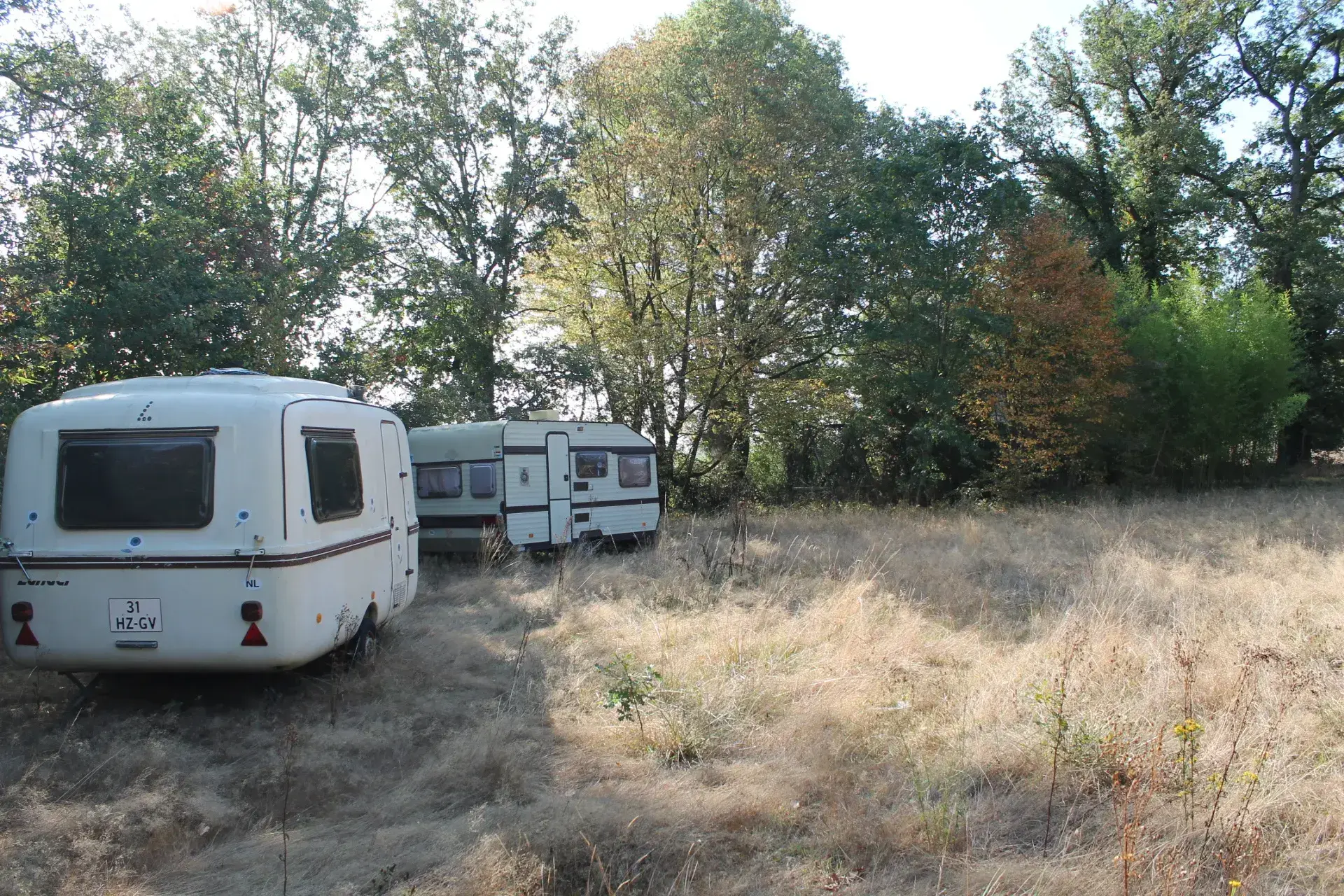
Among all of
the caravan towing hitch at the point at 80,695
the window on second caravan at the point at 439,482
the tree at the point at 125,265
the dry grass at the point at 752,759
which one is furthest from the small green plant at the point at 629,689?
the window on second caravan at the point at 439,482

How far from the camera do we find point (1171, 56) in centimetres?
2800

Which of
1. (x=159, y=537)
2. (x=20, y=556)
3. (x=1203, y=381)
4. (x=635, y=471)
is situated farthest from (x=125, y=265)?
(x=1203, y=381)

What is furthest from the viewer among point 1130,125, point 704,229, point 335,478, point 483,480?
point 1130,125

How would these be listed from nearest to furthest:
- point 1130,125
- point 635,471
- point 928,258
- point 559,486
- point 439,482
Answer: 1. point 439,482
2. point 559,486
3. point 635,471
4. point 928,258
5. point 1130,125

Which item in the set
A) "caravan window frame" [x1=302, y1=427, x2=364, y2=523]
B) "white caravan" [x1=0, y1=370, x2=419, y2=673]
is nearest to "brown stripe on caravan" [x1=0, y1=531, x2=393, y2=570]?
"white caravan" [x1=0, y1=370, x2=419, y2=673]

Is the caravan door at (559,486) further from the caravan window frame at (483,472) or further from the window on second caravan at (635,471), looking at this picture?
the window on second caravan at (635,471)

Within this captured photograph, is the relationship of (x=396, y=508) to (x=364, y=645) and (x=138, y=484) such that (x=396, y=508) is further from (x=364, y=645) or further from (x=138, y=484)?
(x=138, y=484)

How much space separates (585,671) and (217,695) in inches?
106

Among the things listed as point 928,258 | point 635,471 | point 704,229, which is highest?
point 704,229

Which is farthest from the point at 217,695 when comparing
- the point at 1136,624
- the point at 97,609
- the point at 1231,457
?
the point at 1231,457

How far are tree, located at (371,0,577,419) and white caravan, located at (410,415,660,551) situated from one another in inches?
292

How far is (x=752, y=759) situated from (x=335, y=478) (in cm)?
362

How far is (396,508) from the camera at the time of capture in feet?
25.3

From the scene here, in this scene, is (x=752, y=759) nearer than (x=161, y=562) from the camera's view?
Yes
